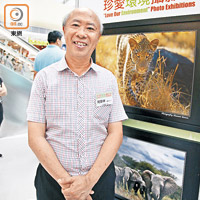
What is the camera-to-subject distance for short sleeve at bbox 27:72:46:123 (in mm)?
1183

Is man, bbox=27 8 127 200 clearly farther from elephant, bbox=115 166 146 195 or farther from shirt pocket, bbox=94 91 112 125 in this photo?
elephant, bbox=115 166 146 195

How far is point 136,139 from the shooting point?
1.83 meters

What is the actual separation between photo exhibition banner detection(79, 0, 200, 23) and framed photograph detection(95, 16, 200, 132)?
0.06 m

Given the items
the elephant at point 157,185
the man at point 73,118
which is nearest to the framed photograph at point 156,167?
the elephant at point 157,185

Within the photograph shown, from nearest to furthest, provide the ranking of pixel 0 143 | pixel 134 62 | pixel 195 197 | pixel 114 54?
pixel 195 197, pixel 134 62, pixel 114 54, pixel 0 143

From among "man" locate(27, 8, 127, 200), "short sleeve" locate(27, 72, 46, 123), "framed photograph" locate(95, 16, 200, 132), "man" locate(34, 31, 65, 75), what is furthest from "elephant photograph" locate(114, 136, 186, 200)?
"man" locate(34, 31, 65, 75)

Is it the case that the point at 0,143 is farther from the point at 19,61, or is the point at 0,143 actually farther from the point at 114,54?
the point at 114,54

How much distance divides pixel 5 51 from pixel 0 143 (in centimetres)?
215

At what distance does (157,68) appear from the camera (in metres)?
1.62

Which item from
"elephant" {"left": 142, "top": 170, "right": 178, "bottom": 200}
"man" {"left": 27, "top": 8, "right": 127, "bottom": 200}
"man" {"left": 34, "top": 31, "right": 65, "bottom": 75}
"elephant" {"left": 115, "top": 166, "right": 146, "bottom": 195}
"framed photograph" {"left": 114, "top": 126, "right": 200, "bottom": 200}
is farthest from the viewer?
"man" {"left": 34, "top": 31, "right": 65, "bottom": 75}

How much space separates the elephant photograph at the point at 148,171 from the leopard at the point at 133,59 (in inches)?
15.7

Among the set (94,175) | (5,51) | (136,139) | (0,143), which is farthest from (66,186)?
(5,51)

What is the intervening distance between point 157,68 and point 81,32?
693 mm

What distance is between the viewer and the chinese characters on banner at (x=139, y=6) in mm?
1463
